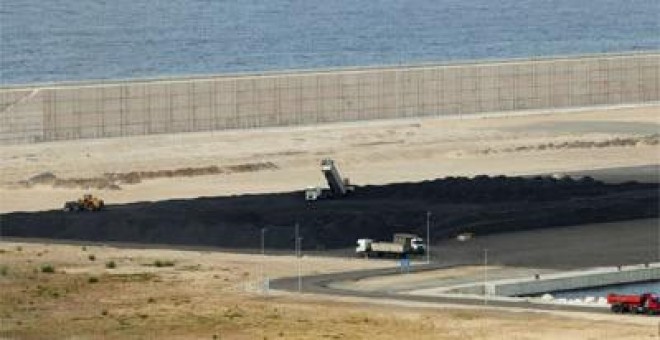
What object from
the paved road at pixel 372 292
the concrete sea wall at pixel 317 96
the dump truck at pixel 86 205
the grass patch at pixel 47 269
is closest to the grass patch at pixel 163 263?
the grass patch at pixel 47 269

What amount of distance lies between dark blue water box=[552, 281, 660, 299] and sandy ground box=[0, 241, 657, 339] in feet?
13.4

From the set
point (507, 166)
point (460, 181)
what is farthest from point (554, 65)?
point (460, 181)

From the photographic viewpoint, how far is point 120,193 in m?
95.8

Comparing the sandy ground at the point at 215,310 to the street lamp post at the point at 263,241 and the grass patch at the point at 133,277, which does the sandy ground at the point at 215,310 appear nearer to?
the grass patch at the point at 133,277

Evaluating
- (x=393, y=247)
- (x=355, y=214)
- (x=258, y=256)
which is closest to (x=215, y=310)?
(x=258, y=256)

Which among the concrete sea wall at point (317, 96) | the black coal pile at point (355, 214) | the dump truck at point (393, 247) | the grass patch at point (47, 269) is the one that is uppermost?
the concrete sea wall at point (317, 96)

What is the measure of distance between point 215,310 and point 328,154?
144 feet

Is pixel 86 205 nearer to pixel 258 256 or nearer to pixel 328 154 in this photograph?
pixel 258 256

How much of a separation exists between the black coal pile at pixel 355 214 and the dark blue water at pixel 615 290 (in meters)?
9.90

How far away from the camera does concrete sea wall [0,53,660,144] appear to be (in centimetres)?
11050

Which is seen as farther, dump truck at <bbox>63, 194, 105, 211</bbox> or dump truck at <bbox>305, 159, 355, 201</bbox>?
dump truck at <bbox>305, 159, 355, 201</bbox>

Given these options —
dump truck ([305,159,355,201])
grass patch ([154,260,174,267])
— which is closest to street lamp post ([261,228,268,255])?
grass patch ([154,260,174,267])

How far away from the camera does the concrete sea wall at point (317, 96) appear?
4350 inches

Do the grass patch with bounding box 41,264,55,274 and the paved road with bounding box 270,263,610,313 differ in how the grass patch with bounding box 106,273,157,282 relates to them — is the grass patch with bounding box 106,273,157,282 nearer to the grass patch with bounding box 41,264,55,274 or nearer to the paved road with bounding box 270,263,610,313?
the grass patch with bounding box 41,264,55,274
